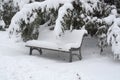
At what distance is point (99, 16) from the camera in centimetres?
851

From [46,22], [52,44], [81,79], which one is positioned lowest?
[81,79]

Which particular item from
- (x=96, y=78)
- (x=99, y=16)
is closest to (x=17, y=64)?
(x=96, y=78)

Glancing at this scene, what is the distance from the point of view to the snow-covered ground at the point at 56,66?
6029 mm

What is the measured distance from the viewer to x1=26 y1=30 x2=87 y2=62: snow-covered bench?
7.22m

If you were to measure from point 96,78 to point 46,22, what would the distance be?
381 centimetres

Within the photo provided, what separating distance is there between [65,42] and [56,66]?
3.49 ft

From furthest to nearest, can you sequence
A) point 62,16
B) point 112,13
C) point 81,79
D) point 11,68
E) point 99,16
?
point 99,16 → point 112,13 → point 62,16 → point 11,68 → point 81,79

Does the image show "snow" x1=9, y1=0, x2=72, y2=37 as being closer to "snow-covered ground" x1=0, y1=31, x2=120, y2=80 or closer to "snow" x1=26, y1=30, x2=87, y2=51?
"snow" x1=26, y1=30, x2=87, y2=51

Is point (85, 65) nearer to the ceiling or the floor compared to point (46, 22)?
nearer to the floor

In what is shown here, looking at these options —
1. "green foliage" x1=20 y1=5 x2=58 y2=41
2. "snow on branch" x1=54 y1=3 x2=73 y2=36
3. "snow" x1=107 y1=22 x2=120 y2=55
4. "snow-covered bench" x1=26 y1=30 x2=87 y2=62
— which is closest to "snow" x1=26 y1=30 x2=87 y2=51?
"snow-covered bench" x1=26 y1=30 x2=87 y2=62

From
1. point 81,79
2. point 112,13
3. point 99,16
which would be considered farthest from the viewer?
point 99,16

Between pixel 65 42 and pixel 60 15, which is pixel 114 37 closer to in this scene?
pixel 65 42

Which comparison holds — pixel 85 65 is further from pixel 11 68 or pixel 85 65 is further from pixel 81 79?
pixel 11 68

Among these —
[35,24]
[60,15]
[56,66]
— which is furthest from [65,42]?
→ [35,24]
